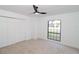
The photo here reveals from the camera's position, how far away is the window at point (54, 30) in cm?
593

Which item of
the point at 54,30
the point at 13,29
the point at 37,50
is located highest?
the point at 13,29

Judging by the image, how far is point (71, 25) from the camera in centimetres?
494

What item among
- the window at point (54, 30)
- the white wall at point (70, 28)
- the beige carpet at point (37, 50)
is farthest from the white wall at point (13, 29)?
the white wall at point (70, 28)

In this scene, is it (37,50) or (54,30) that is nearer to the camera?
(37,50)

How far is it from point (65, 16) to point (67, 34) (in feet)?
4.01

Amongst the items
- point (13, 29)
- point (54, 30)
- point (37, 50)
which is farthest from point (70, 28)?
point (13, 29)

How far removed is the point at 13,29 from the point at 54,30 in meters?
3.16

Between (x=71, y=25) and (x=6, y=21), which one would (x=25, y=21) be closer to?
(x=6, y=21)

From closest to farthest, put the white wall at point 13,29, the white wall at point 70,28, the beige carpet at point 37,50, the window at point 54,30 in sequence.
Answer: the beige carpet at point 37,50, the white wall at point 13,29, the white wall at point 70,28, the window at point 54,30

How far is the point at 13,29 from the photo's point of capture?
530 cm

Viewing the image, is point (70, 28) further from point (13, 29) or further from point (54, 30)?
point (13, 29)

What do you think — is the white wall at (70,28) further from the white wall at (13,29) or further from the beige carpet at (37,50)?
the white wall at (13,29)

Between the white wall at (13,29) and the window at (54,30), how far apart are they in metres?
1.82
